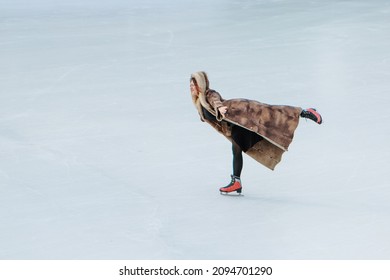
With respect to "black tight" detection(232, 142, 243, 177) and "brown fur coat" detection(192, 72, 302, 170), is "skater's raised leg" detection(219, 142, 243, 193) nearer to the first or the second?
"black tight" detection(232, 142, 243, 177)

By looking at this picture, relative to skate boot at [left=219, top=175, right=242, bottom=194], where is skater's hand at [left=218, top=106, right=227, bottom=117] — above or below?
above

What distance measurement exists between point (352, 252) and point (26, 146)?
3.53 meters

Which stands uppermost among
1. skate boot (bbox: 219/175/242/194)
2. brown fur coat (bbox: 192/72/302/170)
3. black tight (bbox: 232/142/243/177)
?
brown fur coat (bbox: 192/72/302/170)

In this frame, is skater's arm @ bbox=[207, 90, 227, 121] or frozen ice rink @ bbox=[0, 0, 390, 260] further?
skater's arm @ bbox=[207, 90, 227, 121]

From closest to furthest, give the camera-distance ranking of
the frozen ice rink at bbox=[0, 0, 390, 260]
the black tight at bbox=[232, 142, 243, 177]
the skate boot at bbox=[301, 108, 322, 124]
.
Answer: the frozen ice rink at bbox=[0, 0, 390, 260]
the skate boot at bbox=[301, 108, 322, 124]
the black tight at bbox=[232, 142, 243, 177]

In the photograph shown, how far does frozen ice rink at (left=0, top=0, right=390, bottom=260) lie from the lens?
6.38 meters

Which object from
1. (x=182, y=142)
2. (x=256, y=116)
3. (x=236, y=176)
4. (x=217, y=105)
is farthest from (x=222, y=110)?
(x=182, y=142)

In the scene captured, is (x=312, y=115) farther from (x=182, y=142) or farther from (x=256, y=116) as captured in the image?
(x=182, y=142)

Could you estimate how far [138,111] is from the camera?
9805 millimetres

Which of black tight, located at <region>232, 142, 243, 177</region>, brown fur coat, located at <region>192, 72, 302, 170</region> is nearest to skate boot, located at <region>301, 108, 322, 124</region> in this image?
brown fur coat, located at <region>192, 72, 302, 170</region>

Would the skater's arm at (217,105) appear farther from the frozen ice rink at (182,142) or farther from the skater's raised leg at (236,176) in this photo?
the frozen ice rink at (182,142)

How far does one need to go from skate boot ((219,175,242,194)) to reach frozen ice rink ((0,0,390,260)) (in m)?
0.08

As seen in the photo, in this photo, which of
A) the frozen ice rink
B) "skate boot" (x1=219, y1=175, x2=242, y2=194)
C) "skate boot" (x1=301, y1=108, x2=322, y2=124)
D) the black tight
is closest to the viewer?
the frozen ice rink
